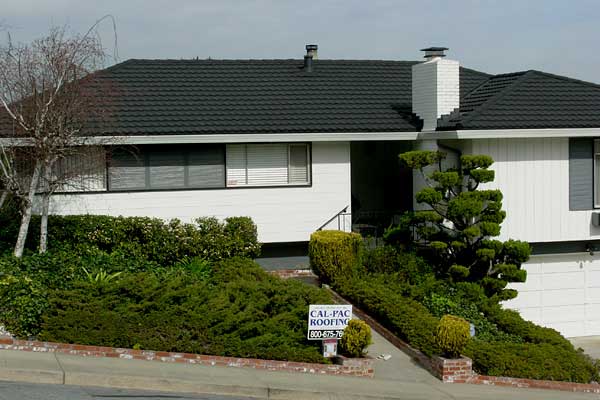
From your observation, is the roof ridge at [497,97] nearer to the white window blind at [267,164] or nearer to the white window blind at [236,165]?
the white window blind at [267,164]

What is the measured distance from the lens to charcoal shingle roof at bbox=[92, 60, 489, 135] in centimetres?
2206

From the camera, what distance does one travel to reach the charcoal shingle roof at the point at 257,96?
869 inches

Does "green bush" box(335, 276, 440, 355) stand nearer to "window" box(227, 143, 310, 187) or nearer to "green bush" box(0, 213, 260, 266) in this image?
"green bush" box(0, 213, 260, 266)

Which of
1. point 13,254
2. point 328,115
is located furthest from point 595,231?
point 13,254

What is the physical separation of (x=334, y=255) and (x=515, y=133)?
186 inches

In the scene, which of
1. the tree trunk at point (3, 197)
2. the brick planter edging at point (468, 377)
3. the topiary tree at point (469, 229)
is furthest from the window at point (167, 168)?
the brick planter edging at point (468, 377)

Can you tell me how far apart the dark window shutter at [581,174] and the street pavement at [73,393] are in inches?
434

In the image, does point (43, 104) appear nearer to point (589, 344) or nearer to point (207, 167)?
point (207, 167)

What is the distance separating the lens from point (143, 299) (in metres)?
16.2

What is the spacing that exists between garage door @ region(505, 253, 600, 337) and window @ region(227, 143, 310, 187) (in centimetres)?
555

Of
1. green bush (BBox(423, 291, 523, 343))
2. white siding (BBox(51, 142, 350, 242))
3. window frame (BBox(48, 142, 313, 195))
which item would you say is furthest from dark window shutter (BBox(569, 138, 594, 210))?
window frame (BBox(48, 142, 313, 195))

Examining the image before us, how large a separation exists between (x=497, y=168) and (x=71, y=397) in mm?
11846

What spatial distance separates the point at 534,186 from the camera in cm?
2205

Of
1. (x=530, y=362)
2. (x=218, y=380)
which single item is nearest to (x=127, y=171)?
(x=218, y=380)
